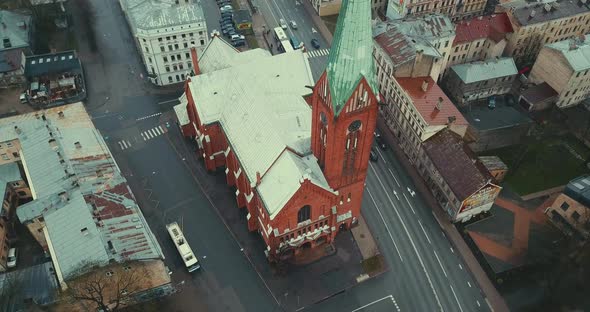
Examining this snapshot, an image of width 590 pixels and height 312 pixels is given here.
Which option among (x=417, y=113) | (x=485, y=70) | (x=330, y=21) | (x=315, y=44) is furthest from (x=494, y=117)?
(x=330, y=21)

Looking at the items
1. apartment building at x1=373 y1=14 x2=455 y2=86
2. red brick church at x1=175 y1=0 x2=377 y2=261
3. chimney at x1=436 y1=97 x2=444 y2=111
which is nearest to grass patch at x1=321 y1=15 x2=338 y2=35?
apartment building at x1=373 y1=14 x2=455 y2=86

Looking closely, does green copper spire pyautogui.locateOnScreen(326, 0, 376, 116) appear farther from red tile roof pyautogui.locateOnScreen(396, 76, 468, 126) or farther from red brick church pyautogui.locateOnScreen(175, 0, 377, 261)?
red tile roof pyautogui.locateOnScreen(396, 76, 468, 126)

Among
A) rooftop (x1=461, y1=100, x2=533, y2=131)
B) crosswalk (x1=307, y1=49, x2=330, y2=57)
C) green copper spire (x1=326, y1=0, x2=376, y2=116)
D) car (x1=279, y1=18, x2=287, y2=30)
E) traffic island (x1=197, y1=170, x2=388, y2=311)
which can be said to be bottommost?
traffic island (x1=197, y1=170, x2=388, y2=311)

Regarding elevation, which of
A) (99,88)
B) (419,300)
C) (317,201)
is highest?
(317,201)

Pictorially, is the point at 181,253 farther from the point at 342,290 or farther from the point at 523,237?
the point at 523,237

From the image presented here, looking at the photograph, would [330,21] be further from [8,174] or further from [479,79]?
[8,174]

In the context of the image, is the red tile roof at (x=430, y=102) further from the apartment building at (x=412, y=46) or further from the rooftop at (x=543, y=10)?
the rooftop at (x=543, y=10)

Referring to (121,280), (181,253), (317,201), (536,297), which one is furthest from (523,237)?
(121,280)
